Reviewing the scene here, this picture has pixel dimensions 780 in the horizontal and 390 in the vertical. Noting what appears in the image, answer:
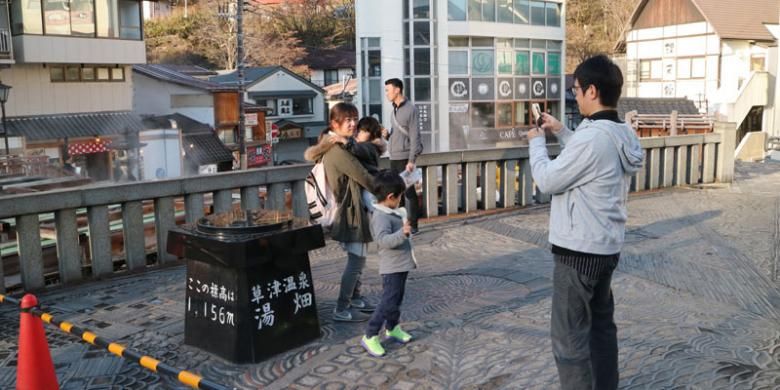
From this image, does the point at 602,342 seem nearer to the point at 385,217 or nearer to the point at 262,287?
the point at 385,217

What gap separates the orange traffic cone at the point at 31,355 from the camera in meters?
4.04

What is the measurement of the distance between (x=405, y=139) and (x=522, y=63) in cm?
3551

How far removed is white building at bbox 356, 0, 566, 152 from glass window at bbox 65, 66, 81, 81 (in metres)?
14.5

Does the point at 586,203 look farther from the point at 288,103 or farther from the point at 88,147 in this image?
the point at 288,103

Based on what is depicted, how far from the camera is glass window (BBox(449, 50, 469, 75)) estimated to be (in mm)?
39406

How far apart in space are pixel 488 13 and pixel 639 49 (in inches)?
406

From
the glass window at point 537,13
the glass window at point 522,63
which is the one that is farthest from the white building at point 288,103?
the glass window at point 537,13

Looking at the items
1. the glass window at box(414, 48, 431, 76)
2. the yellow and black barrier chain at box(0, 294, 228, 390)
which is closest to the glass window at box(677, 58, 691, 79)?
the glass window at box(414, 48, 431, 76)

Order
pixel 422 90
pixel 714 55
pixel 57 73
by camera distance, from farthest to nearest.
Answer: pixel 714 55 < pixel 422 90 < pixel 57 73

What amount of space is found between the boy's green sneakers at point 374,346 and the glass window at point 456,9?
35.8m

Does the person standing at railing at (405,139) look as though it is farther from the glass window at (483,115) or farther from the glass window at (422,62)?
the glass window at (483,115)

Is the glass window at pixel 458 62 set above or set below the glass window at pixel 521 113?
above

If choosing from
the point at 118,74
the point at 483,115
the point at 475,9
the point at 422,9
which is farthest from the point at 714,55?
the point at 118,74

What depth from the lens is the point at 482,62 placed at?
40562 millimetres
